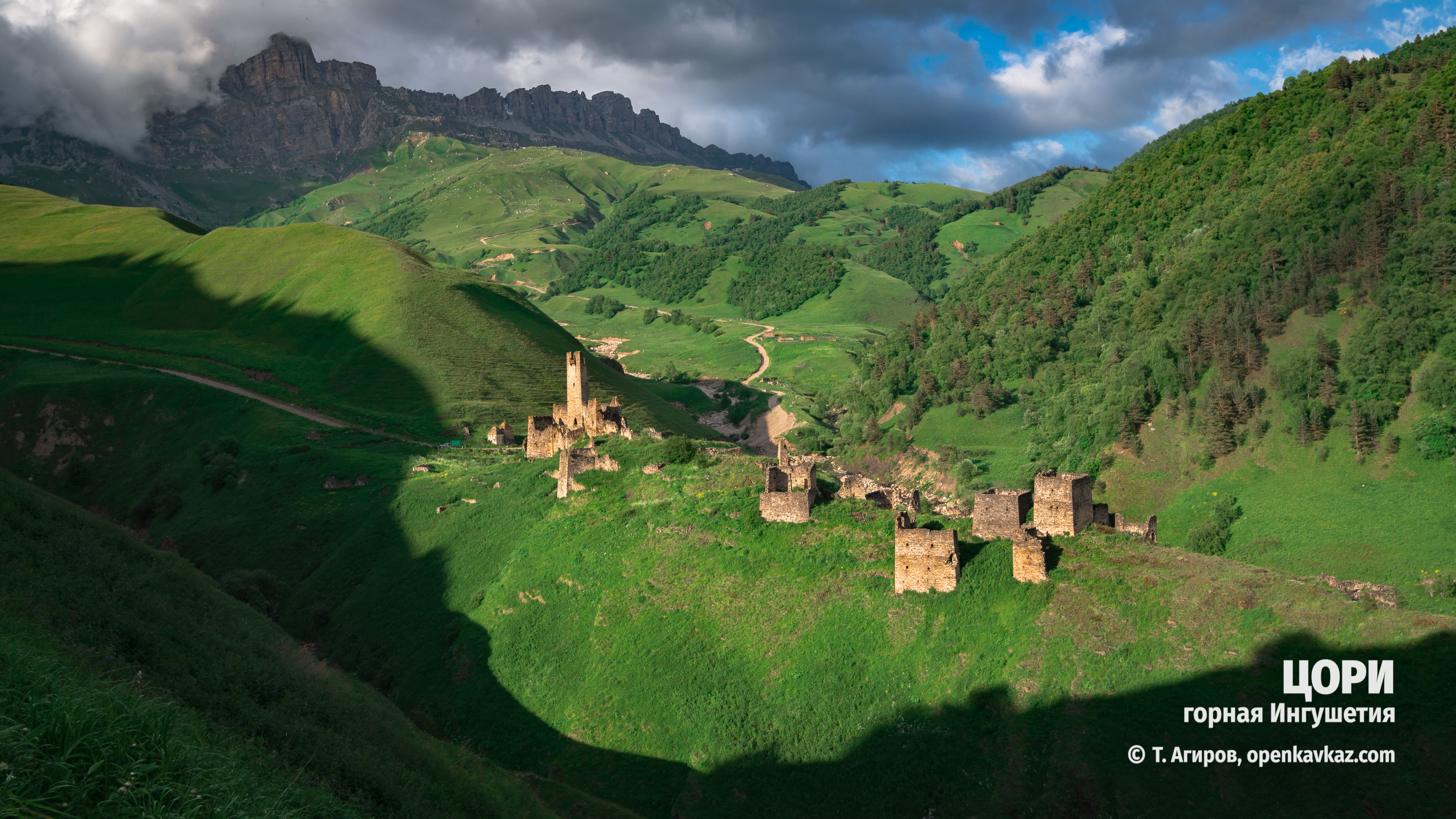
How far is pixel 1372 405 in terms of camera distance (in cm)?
6750

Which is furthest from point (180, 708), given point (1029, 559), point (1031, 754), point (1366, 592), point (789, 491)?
point (1366, 592)

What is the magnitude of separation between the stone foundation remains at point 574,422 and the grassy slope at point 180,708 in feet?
95.0

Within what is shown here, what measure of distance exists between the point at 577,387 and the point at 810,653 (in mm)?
39196

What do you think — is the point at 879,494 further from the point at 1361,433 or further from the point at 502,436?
the point at 502,436

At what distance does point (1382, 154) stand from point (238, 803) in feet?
365

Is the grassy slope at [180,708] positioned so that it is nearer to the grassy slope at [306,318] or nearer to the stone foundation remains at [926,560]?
the stone foundation remains at [926,560]

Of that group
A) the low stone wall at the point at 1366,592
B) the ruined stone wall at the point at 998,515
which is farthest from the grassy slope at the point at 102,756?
the low stone wall at the point at 1366,592

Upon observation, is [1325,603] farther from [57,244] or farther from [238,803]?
[57,244]

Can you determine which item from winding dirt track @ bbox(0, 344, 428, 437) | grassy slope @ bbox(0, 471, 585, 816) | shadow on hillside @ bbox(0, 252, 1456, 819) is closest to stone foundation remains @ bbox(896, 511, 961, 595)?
shadow on hillside @ bbox(0, 252, 1456, 819)

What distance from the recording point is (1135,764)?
2870 cm

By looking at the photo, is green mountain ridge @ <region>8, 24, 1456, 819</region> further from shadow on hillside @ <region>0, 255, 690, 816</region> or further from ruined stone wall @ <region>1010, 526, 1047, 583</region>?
ruined stone wall @ <region>1010, 526, 1047, 583</region>

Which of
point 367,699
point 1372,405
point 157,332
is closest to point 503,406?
point 157,332

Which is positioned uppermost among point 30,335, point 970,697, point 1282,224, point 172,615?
point 1282,224

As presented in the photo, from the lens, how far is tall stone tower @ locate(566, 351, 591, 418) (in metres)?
70.4
